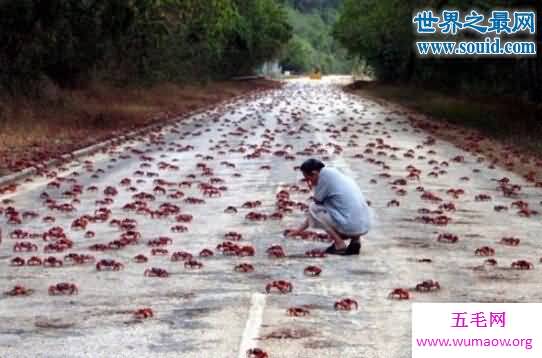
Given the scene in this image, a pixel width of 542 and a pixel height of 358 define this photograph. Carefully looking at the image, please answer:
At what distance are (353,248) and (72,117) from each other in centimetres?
2291

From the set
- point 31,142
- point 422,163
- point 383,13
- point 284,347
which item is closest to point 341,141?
point 422,163

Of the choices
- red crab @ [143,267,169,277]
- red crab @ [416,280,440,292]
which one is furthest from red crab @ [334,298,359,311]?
red crab @ [143,267,169,277]

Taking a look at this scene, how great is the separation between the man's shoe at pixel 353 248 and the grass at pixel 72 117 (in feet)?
32.3

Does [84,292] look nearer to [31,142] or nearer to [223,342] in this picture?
[223,342]

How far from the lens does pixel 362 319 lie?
28.4 ft

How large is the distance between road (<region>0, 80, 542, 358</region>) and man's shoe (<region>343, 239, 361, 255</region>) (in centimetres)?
10

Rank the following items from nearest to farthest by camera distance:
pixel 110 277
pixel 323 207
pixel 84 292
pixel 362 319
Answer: pixel 362 319 → pixel 84 292 → pixel 110 277 → pixel 323 207

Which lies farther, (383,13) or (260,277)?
(383,13)

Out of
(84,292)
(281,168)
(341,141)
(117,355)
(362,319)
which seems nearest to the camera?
(117,355)

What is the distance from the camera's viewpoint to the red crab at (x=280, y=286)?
31.7 feet

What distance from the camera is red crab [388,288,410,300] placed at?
938 cm

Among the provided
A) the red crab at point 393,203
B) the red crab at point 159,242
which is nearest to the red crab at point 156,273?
the red crab at point 159,242

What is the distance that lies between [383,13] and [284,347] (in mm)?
49751

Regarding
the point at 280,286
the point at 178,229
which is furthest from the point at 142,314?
the point at 178,229
